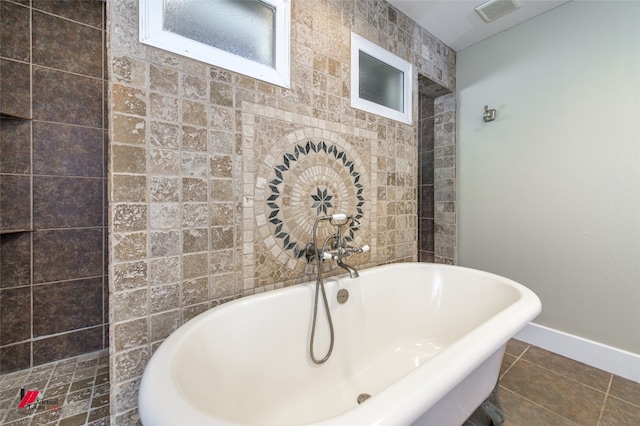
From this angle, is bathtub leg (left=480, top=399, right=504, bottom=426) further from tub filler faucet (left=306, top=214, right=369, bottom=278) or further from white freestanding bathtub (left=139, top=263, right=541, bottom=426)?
tub filler faucet (left=306, top=214, right=369, bottom=278)

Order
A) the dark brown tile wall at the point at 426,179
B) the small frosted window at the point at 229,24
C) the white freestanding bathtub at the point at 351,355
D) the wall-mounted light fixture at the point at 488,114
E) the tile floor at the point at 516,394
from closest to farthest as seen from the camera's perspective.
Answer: the white freestanding bathtub at the point at 351,355 < the small frosted window at the point at 229,24 < the tile floor at the point at 516,394 < the wall-mounted light fixture at the point at 488,114 < the dark brown tile wall at the point at 426,179

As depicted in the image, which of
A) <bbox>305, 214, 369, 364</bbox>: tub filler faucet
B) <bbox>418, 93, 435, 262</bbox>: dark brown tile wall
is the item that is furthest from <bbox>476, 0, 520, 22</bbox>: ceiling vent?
<bbox>305, 214, 369, 364</bbox>: tub filler faucet

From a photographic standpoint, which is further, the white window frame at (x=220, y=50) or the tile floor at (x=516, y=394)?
the tile floor at (x=516, y=394)

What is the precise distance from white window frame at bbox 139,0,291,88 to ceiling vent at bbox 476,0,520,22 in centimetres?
142

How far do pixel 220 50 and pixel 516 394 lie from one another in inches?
90.9

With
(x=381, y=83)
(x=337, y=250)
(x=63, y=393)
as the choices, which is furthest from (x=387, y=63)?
(x=63, y=393)

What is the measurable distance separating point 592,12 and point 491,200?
1.32 m

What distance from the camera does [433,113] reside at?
8.21 ft

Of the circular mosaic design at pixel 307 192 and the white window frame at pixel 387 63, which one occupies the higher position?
the white window frame at pixel 387 63

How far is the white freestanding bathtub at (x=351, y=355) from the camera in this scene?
21.3 inches

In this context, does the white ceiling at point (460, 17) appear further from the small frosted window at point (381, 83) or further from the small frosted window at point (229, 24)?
the small frosted window at point (229, 24)

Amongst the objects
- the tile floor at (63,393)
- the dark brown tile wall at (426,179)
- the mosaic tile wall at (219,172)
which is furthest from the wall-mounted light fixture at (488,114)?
the tile floor at (63,393)

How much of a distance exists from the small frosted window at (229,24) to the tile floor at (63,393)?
5.76 ft

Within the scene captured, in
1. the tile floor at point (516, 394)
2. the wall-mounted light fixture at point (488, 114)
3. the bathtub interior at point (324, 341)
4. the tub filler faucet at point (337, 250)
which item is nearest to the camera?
the bathtub interior at point (324, 341)
